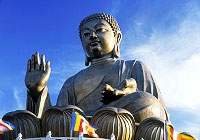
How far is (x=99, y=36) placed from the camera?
459 inches

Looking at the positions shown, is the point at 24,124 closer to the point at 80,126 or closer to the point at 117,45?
the point at 80,126

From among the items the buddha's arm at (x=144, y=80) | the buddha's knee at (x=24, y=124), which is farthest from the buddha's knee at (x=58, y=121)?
the buddha's arm at (x=144, y=80)

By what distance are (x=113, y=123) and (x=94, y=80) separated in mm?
3379

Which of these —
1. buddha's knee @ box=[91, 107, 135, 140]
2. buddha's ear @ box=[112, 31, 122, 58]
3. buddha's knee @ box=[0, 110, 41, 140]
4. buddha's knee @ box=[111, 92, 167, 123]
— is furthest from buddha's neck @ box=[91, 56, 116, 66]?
buddha's knee @ box=[0, 110, 41, 140]

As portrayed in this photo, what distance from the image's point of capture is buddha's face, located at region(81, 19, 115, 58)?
38.3 ft

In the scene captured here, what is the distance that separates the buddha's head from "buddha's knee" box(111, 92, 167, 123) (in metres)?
2.95

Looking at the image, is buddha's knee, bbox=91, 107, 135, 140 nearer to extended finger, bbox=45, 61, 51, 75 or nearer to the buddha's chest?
extended finger, bbox=45, 61, 51, 75

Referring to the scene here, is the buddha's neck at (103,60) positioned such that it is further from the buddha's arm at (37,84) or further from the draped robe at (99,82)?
the buddha's arm at (37,84)

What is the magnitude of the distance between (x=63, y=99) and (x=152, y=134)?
12.7ft

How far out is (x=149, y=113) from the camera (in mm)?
8852

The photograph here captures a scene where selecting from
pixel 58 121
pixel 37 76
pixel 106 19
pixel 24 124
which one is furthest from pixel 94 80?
pixel 24 124

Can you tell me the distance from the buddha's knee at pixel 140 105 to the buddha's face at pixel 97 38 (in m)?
2.94

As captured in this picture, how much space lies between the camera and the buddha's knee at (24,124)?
798 centimetres

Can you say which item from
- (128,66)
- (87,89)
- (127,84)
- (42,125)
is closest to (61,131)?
(42,125)
